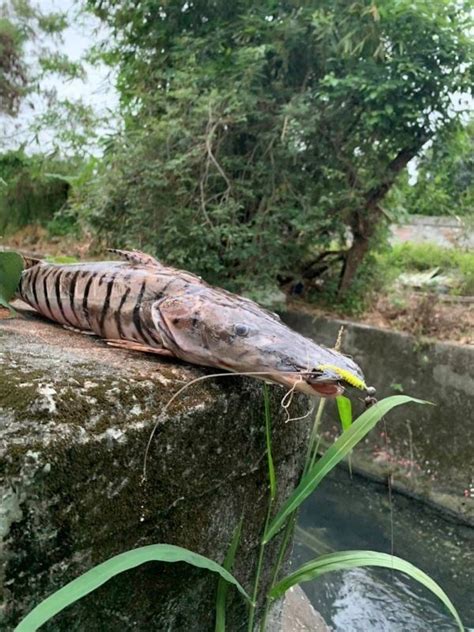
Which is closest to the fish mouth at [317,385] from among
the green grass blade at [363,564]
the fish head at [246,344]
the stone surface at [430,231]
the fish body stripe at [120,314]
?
the fish head at [246,344]

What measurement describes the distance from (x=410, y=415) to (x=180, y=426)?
529cm

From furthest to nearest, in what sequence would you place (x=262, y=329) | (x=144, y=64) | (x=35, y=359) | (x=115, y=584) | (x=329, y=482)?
1. (x=144, y=64)
2. (x=329, y=482)
3. (x=262, y=329)
4. (x=35, y=359)
5. (x=115, y=584)

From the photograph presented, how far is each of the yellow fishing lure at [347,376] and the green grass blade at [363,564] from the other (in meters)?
0.39

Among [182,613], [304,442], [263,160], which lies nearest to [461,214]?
[263,160]

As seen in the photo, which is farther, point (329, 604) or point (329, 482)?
point (329, 482)

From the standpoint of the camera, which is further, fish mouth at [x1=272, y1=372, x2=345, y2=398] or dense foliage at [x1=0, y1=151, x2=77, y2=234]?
dense foliage at [x1=0, y1=151, x2=77, y2=234]

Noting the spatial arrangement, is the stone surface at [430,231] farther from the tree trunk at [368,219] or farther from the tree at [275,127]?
the tree at [275,127]

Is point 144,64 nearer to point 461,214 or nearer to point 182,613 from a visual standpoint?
point 461,214

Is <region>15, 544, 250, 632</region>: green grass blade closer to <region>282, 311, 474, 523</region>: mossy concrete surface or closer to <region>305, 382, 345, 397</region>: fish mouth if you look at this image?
<region>305, 382, 345, 397</region>: fish mouth

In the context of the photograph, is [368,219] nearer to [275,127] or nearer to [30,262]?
[275,127]

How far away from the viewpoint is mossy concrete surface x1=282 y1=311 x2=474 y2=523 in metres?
5.73

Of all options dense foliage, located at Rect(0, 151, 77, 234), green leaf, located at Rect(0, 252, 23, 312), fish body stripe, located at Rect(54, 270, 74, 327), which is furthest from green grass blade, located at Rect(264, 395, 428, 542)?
dense foliage, located at Rect(0, 151, 77, 234)

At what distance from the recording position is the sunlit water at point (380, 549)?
4062 mm

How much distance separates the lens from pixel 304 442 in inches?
72.5
